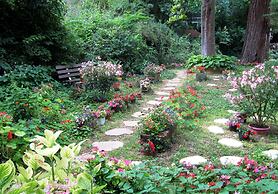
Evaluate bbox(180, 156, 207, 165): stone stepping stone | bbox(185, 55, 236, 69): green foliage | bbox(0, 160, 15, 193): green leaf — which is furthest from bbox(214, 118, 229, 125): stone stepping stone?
bbox(185, 55, 236, 69): green foliage

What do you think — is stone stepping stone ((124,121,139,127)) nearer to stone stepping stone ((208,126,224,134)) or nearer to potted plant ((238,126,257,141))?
stone stepping stone ((208,126,224,134))

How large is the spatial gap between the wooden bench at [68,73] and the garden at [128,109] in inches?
1.1

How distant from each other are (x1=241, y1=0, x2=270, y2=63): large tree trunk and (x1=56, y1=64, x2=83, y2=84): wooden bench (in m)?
6.14

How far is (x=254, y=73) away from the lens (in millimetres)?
4688

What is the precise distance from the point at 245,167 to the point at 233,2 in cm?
1361

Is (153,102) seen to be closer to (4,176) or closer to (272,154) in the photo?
(272,154)

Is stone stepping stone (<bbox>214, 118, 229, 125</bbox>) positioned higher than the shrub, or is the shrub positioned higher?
the shrub

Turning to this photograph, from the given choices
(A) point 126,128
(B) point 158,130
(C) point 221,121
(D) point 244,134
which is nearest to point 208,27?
(C) point 221,121

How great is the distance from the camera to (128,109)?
19.8 feet

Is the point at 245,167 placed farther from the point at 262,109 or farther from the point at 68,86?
the point at 68,86

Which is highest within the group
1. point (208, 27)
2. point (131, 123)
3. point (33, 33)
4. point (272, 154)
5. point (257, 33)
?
point (33, 33)

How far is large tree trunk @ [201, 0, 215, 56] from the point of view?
988 centimetres

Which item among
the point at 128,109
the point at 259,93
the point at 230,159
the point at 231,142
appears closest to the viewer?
the point at 230,159

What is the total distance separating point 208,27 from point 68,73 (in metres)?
4.76
